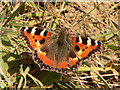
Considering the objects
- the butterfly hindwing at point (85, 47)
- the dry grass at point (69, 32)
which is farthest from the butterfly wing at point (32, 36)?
the butterfly hindwing at point (85, 47)

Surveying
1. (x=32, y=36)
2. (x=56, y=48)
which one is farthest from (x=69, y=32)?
(x=32, y=36)

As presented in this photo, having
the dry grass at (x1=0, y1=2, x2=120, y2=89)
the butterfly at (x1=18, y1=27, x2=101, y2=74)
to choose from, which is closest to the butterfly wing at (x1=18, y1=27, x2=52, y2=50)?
the butterfly at (x1=18, y1=27, x2=101, y2=74)

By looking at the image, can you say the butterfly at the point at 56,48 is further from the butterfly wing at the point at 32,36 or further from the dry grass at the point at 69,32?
the dry grass at the point at 69,32

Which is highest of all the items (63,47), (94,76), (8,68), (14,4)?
(14,4)

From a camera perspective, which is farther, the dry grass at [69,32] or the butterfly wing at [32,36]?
the dry grass at [69,32]

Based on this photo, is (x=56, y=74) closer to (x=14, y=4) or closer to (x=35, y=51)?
(x=35, y=51)

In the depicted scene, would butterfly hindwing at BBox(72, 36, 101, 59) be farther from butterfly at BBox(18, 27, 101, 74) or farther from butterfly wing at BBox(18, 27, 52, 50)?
butterfly wing at BBox(18, 27, 52, 50)

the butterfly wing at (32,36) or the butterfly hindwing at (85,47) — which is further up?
the butterfly wing at (32,36)

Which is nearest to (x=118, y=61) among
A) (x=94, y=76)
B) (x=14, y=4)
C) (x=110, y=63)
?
(x=110, y=63)

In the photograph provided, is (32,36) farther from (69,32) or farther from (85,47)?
(69,32)
